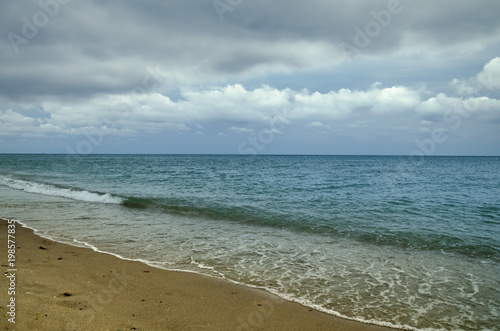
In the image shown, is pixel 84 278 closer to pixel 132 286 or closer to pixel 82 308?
pixel 132 286

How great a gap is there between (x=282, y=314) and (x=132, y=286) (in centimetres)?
295

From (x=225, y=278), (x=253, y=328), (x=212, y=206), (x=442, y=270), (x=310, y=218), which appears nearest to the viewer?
(x=253, y=328)

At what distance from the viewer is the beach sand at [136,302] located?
173 inches

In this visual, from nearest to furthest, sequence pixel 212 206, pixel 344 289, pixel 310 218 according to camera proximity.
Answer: pixel 344 289 → pixel 310 218 → pixel 212 206

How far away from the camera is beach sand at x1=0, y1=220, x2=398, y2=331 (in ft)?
14.4

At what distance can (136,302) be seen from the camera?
5160 mm

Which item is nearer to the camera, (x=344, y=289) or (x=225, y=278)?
(x=344, y=289)

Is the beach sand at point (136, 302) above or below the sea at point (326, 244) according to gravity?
above

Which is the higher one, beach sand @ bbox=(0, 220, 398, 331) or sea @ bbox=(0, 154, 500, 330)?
beach sand @ bbox=(0, 220, 398, 331)

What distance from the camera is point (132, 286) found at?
5887 millimetres

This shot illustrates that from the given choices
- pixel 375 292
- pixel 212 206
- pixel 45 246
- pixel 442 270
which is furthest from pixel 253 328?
pixel 212 206

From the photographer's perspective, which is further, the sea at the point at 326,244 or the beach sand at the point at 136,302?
the sea at the point at 326,244

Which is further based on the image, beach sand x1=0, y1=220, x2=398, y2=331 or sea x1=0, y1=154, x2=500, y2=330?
sea x1=0, y1=154, x2=500, y2=330

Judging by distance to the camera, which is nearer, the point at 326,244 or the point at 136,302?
the point at 136,302
